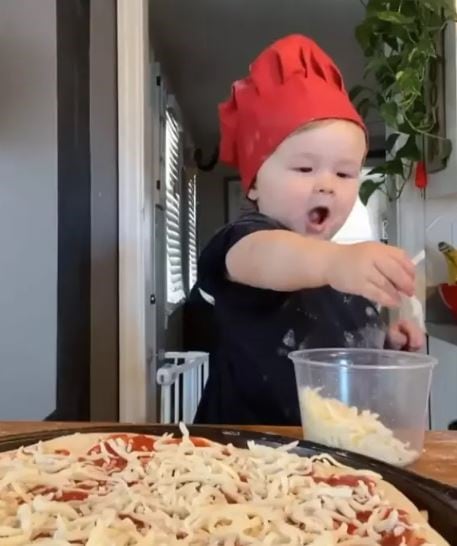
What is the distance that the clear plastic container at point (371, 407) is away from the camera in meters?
0.63

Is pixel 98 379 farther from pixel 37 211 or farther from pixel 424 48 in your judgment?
pixel 424 48

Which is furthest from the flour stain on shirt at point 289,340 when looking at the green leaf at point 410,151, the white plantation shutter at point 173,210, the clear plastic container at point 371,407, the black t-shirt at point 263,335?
the white plantation shutter at point 173,210

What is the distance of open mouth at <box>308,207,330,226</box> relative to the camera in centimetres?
92

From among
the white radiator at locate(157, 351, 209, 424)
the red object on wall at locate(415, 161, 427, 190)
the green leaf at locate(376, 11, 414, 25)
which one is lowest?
the white radiator at locate(157, 351, 209, 424)

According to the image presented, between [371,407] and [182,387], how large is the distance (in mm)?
2154

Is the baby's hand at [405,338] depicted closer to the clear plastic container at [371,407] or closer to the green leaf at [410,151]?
the clear plastic container at [371,407]

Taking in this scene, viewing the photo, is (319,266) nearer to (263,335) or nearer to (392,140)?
(263,335)

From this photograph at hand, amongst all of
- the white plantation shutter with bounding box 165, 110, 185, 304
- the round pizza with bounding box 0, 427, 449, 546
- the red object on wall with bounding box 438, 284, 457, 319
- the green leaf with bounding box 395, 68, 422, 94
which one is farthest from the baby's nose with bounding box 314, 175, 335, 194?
the white plantation shutter with bounding box 165, 110, 185, 304

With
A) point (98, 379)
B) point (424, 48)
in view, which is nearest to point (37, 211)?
point (98, 379)

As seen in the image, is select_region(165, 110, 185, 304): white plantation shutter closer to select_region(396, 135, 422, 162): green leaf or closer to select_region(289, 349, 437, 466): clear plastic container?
select_region(396, 135, 422, 162): green leaf

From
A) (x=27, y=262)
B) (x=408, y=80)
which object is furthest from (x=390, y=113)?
(x=27, y=262)

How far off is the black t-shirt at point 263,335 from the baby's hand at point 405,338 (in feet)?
0.06

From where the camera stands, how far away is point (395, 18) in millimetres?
1826

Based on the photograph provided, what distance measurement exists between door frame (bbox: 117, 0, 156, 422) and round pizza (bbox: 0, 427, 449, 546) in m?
1.04
